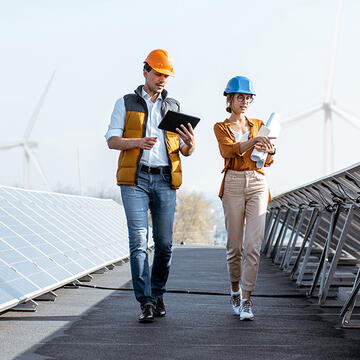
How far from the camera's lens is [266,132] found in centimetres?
684

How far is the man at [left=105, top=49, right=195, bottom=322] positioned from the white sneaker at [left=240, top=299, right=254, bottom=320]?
80 centimetres

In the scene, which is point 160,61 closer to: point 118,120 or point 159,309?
point 118,120

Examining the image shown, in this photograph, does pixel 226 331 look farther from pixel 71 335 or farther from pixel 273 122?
pixel 273 122

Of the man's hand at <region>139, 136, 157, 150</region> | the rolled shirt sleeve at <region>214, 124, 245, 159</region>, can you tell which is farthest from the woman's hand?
the man's hand at <region>139, 136, 157, 150</region>

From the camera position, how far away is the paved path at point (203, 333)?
17.2 feet

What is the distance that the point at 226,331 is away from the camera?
20.2 feet

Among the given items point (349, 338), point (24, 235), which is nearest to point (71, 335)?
point (349, 338)

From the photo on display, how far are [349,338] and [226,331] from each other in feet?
3.42

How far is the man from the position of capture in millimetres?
6680

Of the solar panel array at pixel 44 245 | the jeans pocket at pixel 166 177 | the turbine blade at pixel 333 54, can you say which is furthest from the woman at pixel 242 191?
the turbine blade at pixel 333 54

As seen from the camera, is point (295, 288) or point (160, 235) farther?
point (295, 288)

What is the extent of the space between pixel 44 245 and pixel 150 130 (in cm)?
351

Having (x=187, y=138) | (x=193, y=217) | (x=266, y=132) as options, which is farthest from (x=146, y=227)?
(x=193, y=217)

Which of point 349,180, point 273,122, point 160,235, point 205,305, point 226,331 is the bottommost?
point 205,305
